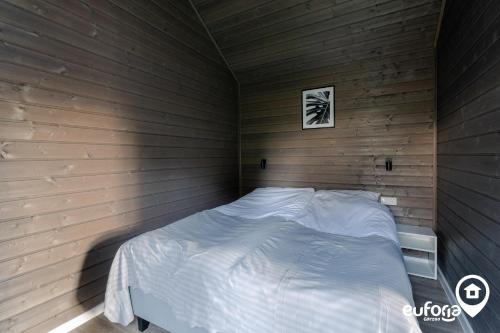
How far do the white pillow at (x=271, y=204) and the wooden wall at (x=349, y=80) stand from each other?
1.86 ft

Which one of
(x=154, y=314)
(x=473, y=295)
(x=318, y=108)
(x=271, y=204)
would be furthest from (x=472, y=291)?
(x=318, y=108)

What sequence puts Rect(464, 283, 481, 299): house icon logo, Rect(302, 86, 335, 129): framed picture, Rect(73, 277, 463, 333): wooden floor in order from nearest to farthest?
1. Rect(464, 283, 481, 299): house icon logo
2. Rect(73, 277, 463, 333): wooden floor
3. Rect(302, 86, 335, 129): framed picture

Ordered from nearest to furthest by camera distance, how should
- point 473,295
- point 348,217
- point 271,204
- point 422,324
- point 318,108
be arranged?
point 473,295, point 422,324, point 348,217, point 271,204, point 318,108

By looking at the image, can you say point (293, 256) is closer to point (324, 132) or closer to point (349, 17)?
point (324, 132)

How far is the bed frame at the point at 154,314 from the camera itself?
1496 millimetres

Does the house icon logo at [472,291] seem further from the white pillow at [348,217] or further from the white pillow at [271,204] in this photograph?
the white pillow at [271,204]

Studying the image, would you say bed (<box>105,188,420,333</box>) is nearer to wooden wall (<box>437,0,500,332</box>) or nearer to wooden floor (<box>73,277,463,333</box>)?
wooden floor (<box>73,277,463,333</box>)

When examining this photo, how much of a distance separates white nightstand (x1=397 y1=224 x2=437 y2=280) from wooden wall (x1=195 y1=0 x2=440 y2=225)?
293 millimetres

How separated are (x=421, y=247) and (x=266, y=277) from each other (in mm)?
1993

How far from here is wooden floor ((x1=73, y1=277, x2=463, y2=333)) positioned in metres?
1.67

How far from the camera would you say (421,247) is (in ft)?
7.73

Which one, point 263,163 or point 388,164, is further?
point 263,163

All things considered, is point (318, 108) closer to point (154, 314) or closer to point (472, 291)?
point (472, 291)

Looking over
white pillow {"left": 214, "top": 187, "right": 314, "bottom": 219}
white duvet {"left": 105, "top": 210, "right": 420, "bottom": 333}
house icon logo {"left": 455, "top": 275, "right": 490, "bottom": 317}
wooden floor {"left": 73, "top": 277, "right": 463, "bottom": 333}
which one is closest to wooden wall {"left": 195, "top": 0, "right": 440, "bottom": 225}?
white pillow {"left": 214, "top": 187, "right": 314, "bottom": 219}
